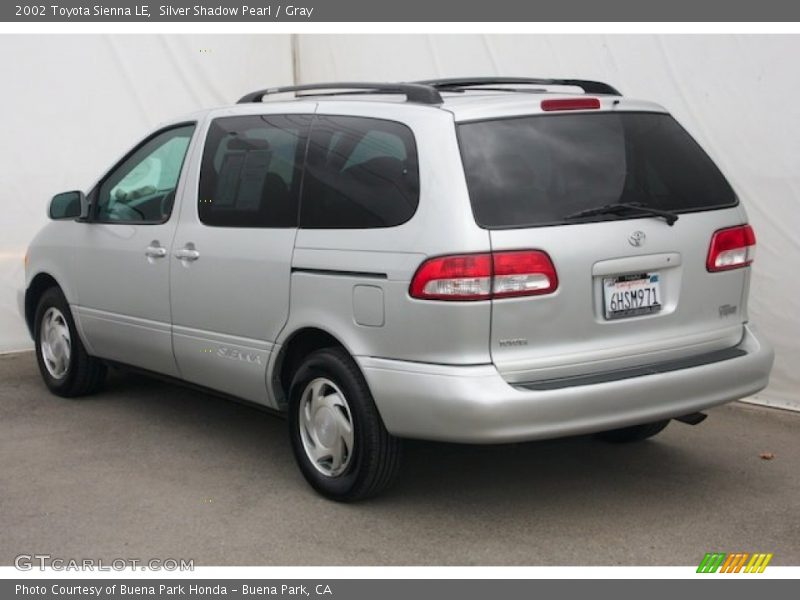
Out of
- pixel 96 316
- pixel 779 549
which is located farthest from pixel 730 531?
pixel 96 316

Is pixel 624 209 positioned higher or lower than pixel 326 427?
higher

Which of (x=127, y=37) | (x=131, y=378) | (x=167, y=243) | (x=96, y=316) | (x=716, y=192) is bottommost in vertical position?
(x=131, y=378)

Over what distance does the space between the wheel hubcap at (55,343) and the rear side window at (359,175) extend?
253 centimetres

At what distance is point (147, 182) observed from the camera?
6.25 metres

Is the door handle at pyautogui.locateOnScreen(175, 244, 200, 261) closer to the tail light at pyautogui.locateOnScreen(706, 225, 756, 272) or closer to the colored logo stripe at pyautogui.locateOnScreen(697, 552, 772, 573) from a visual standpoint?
the tail light at pyautogui.locateOnScreen(706, 225, 756, 272)

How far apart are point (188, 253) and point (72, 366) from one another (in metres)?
1.66

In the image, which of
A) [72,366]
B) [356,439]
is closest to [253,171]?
[356,439]

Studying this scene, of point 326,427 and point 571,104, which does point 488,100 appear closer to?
point 571,104

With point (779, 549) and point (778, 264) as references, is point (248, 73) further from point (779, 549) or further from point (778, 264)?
point (779, 549)

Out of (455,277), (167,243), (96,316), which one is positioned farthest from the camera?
(96,316)

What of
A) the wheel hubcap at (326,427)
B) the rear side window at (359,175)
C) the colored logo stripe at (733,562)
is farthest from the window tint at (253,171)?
the colored logo stripe at (733,562)

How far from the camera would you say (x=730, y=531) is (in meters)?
4.62

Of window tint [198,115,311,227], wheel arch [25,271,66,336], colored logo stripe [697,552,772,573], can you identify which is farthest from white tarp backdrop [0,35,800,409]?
window tint [198,115,311,227]

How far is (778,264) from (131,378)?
4185 mm
